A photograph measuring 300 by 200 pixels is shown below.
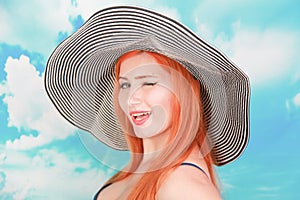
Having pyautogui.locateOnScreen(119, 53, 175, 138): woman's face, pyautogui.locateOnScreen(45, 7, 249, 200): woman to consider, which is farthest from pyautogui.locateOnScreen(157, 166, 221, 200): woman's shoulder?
pyautogui.locateOnScreen(119, 53, 175, 138): woman's face

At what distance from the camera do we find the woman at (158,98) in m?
1.09

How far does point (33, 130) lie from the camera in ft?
7.11

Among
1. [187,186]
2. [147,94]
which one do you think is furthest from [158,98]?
[187,186]

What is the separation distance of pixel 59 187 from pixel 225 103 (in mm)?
1118

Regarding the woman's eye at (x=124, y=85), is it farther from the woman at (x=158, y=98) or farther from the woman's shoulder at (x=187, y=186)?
the woman's shoulder at (x=187, y=186)

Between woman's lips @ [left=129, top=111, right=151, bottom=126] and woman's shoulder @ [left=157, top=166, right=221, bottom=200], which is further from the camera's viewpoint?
woman's lips @ [left=129, top=111, right=151, bottom=126]

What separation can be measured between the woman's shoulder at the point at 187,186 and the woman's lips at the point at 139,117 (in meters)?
0.12

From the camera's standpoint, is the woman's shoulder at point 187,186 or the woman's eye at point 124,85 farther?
Result: the woman's eye at point 124,85

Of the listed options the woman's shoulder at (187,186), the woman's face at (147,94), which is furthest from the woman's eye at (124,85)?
the woman's shoulder at (187,186)

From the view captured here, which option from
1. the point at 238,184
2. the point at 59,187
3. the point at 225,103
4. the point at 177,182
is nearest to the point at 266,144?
the point at 238,184

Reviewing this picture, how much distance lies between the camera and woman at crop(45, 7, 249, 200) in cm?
109

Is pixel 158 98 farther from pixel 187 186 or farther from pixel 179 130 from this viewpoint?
pixel 187 186

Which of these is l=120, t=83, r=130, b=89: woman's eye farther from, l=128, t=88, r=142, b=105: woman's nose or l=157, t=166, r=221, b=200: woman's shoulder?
l=157, t=166, r=221, b=200: woman's shoulder

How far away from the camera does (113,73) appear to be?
1.26m
